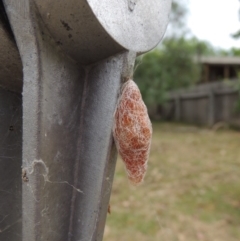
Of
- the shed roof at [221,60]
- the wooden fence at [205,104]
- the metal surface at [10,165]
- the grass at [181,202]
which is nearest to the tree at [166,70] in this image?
the wooden fence at [205,104]

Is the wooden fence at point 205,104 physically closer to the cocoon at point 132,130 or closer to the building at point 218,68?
the building at point 218,68

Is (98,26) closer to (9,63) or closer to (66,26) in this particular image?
(66,26)

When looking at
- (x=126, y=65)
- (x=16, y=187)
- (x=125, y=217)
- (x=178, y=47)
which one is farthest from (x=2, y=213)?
(x=178, y=47)

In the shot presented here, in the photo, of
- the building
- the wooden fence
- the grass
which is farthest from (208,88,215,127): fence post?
the grass

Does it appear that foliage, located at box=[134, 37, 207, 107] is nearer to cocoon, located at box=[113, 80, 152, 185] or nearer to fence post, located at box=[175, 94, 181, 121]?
fence post, located at box=[175, 94, 181, 121]

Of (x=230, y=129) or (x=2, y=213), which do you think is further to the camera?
(x=230, y=129)

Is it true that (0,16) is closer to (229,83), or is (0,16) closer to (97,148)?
(97,148)
